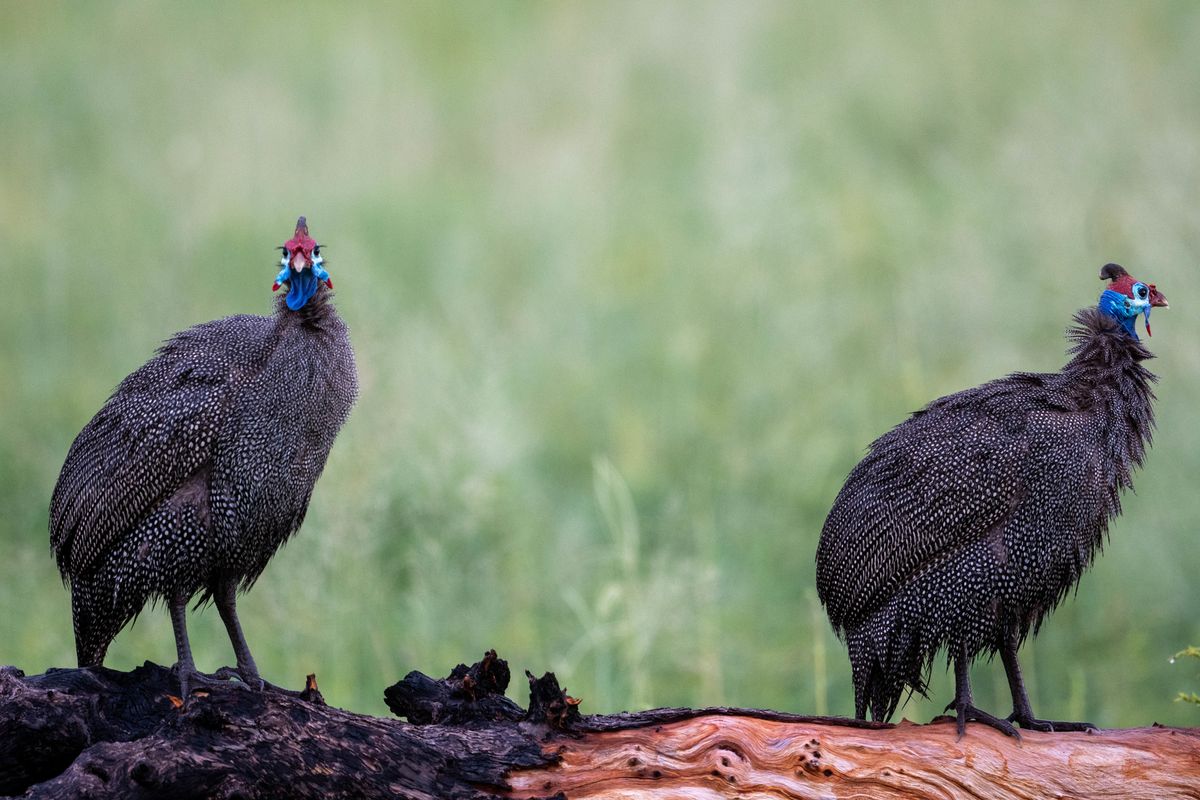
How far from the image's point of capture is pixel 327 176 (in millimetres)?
10461

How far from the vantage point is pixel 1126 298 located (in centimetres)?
429

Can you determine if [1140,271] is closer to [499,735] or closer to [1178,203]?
[1178,203]

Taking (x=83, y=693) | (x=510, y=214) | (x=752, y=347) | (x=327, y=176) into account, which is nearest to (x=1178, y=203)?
(x=752, y=347)

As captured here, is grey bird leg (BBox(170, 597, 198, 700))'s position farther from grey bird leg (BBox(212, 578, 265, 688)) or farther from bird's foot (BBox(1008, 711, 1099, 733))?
bird's foot (BBox(1008, 711, 1099, 733))

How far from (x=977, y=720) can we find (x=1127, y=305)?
1225 millimetres

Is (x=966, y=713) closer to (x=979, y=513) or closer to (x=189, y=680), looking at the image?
(x=979, y=513)

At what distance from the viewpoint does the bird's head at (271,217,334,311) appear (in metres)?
3.96

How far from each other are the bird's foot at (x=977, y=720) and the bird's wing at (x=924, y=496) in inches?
15.0

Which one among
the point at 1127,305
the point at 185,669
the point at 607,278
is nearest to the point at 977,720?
the point at 1127,305

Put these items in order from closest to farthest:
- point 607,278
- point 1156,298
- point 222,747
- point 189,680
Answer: point 222,747
point 189,680
point 1156,298
point 607,278

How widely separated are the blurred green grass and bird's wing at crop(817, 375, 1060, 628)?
32.2 inches

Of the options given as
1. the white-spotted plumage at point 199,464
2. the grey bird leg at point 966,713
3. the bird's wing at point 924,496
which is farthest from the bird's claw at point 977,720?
the white-spotted plumage at point 199,464

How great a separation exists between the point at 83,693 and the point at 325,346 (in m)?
1.06

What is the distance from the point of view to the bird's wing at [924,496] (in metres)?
4.05
